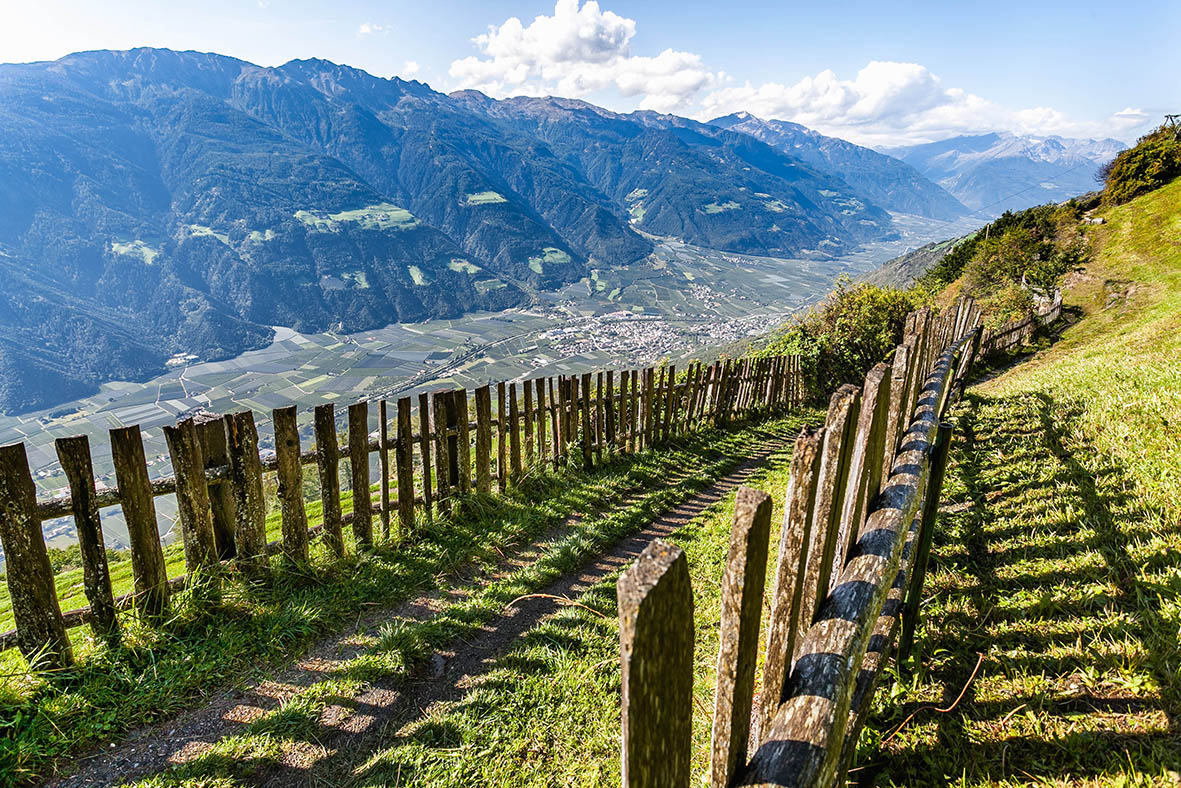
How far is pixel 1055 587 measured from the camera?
2.72 metres

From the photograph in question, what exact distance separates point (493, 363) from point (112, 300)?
5963 inches

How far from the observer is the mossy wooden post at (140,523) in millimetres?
3855

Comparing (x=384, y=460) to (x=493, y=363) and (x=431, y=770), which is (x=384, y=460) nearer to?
(x=431, y=770)

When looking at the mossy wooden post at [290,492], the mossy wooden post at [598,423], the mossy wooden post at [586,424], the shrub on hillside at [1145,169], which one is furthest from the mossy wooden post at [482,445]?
the shrub on hillside at [1145,169]

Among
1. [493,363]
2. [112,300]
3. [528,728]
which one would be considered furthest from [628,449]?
[112,300]

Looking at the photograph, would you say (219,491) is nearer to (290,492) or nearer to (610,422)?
(290,492)

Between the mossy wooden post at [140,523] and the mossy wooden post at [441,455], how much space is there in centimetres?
273

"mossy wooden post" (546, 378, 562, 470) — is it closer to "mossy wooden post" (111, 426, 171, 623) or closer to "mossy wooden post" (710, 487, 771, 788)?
"mossy wooden post" (111, 426, 171, 623)

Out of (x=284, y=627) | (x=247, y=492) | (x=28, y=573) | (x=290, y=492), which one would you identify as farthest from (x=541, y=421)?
(x=28, y=573)

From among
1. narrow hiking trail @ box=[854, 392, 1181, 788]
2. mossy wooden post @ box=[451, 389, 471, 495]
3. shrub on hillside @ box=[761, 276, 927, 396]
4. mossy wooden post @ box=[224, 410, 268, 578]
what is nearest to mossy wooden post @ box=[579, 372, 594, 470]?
mossy wooden post @ box=[451, 389, 471, 495]

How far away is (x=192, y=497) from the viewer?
4.25 metres

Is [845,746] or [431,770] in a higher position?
[845,746]

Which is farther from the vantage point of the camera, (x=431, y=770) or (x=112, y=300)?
(x=112, y=300)

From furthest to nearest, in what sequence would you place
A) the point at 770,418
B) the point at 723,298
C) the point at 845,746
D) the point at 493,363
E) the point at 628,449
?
the point at 723,298 → the point at 493,363 → the point at 770,418 → the point at 628,449 → the point at 845,746
